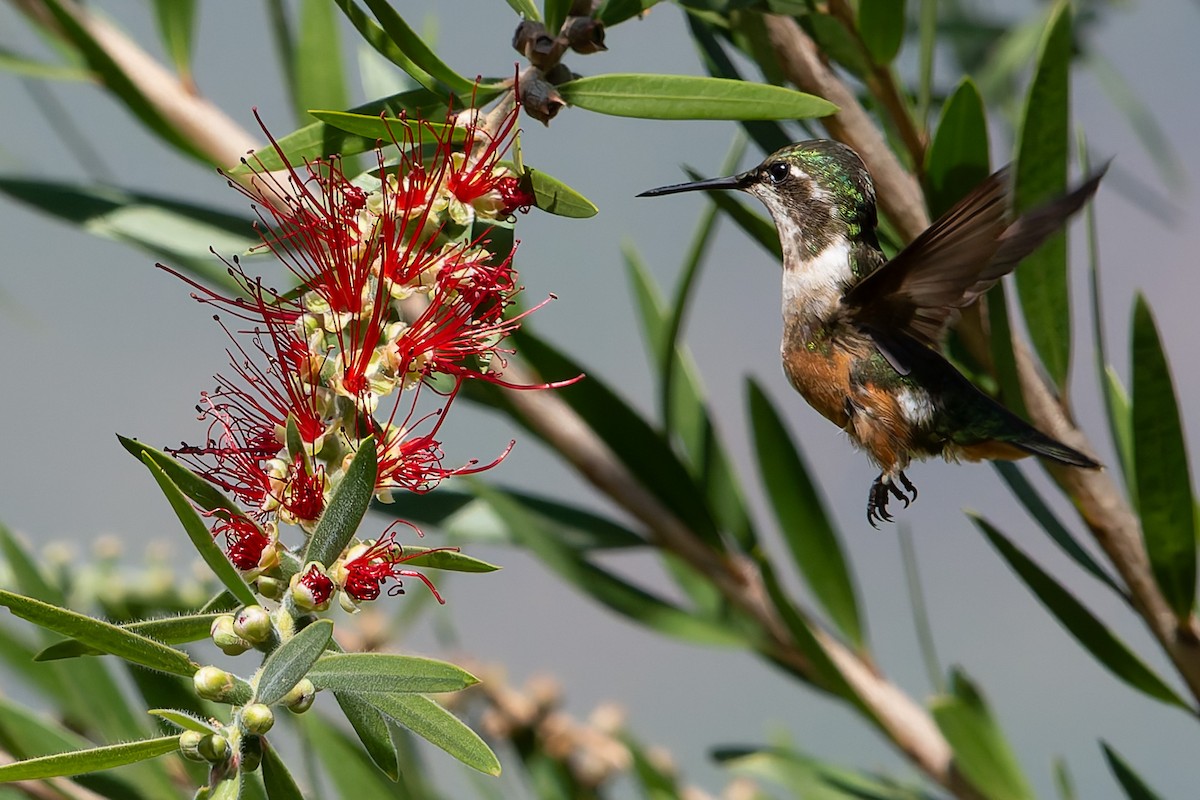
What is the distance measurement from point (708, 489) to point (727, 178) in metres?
0.32

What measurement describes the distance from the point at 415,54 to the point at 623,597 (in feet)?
2.25

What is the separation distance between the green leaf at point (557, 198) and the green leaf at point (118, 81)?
1.83 feet

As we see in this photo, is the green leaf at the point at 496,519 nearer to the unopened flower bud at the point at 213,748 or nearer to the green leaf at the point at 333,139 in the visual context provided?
the green leaf at the point at 333,139

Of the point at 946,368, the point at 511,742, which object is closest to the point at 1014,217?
the point at 946,368

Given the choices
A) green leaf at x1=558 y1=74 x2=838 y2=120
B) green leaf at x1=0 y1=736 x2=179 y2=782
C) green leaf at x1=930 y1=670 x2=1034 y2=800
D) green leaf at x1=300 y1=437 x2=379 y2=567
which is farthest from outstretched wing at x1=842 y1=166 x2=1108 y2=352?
green leaf at x1=0 y1=736 x2=179 y2=782

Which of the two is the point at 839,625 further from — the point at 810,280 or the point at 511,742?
the point at 511,742

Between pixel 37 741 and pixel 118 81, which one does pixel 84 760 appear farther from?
pixel 118 81

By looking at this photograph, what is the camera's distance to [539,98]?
708mm

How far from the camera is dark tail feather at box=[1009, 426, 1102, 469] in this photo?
966 millimetres

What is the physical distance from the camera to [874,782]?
130 cm

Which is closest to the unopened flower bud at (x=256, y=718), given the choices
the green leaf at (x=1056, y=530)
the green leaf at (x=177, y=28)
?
the green leaf at (x=1056, y=530)

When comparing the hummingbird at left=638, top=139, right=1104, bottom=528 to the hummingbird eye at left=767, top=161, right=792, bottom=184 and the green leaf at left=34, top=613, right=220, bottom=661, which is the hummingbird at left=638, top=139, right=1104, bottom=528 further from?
the green leaf at left=34, top=613, right=220, bottom=661

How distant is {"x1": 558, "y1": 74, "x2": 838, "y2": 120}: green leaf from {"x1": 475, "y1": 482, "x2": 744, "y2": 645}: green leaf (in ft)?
1.79

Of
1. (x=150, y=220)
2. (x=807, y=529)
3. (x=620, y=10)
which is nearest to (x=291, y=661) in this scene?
(x=620, y=10)
